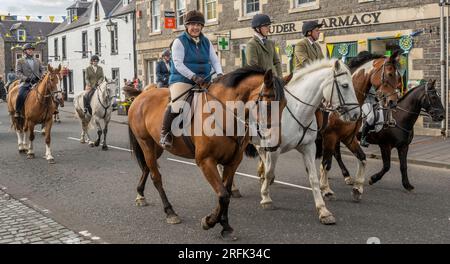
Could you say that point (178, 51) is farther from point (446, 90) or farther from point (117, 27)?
point (117, 27)

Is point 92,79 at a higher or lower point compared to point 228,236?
higher

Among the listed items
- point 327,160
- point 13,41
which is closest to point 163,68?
point 327,160

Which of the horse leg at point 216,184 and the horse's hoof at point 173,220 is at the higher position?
the horse leg at point 216,184

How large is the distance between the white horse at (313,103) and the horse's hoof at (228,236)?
127 cm

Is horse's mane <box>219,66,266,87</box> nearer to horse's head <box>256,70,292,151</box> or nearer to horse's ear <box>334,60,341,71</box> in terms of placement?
horse's head <box>256,70,292,151</box>

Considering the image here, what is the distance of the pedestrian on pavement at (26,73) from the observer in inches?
481

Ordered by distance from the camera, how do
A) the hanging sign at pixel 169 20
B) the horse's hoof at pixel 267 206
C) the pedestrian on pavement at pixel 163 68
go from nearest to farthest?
the horse's hoof at pixel 267 206 < the pedestrian on pavement at pixel 163 68 < the hanging sign at pixel 169 20

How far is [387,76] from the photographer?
23.2 feet

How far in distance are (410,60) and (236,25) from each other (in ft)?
28.4

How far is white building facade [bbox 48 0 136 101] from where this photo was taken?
31266 mm

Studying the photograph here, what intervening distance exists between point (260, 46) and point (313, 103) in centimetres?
170

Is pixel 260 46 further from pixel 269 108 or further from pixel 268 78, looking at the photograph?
pixel 269 108

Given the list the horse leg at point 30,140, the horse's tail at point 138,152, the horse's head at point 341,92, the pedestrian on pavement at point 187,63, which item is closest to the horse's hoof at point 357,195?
the horse's head at point 341,92

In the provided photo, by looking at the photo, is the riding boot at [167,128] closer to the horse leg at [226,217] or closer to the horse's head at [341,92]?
the horse leg at [226,217]
